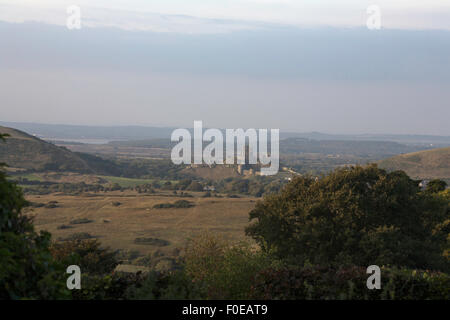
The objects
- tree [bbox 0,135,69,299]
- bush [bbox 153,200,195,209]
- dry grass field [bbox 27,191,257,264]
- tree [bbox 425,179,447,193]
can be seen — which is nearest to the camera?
tree [bbox 0,135,69,299]

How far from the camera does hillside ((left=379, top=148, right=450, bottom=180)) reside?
460 feet

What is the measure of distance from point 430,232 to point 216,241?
46.9 ft

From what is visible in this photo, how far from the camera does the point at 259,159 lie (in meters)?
177

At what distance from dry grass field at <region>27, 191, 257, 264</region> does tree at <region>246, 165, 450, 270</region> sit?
53.8 ft

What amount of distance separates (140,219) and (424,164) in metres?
112

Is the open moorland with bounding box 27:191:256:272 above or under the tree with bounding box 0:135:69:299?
under

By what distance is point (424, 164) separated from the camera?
14900 cm

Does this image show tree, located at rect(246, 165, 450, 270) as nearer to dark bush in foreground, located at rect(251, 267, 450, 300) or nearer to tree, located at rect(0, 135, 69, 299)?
dark bush in foreground, located at rect(251, 267, 450, 300)

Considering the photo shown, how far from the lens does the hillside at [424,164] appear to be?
460 ft

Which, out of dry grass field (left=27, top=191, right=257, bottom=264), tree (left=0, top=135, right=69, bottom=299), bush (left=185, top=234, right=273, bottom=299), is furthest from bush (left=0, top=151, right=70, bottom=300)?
dry grass field (left=27, top=191, right=257, bottom=264)

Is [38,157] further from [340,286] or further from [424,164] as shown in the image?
[340,286]

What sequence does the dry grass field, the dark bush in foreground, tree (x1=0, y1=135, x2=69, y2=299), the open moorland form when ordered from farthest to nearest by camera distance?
1. the dry grass field
2. the open moorland
3. the dark bush in foreground
4. tree (x1=0, y1=135, x2=69, y2=299)

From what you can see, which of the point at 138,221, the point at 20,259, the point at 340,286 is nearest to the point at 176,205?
the point at 138,221

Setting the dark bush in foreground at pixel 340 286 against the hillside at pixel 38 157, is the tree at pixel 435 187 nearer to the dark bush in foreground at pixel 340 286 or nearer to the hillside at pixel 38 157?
the dark bush in foreground at pixel 340 286
